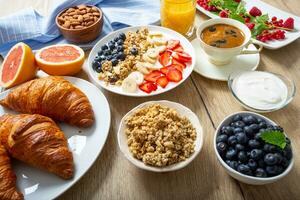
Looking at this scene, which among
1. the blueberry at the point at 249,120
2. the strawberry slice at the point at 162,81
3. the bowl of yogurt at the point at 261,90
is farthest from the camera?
the strawberry slice at the point at 162,81

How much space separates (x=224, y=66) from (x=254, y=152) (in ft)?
1.63

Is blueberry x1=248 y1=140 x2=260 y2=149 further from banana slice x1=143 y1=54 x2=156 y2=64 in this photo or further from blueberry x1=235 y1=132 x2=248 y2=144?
banana slice x1=143 y1=54 x2=156 y2=64

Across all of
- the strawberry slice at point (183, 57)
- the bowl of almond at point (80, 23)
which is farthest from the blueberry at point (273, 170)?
the bowl of almond at point (80, 23)

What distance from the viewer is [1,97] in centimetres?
109

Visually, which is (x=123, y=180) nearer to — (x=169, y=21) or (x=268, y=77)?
(x=268, y=77)

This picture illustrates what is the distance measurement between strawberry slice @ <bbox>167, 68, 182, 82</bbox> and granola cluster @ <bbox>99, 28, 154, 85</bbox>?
15 centimetres

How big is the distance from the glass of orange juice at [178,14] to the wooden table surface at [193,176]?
0.41m

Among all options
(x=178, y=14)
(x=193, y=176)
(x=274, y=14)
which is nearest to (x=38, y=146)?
(x=193, y=176)

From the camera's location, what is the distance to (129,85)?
107cm

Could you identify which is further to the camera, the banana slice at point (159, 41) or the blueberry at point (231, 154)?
the banana slice at point (159, 41)

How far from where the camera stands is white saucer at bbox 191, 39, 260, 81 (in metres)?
1.15

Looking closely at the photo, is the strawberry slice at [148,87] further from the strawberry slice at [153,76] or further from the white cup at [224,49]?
the white cup at [224,49]

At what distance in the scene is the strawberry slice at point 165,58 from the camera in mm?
1188

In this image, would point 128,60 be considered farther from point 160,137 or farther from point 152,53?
point 160,137
